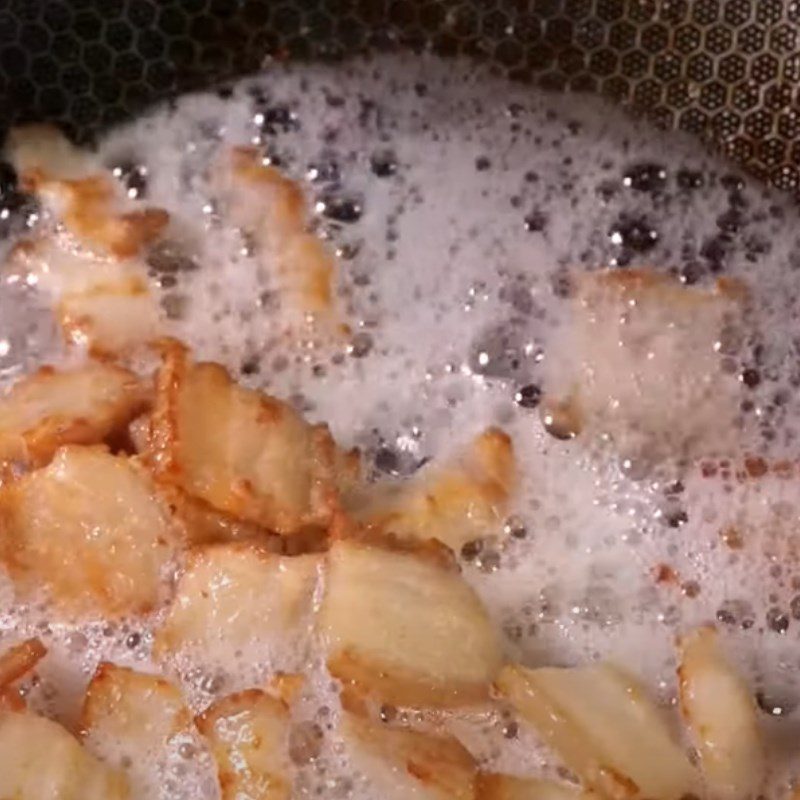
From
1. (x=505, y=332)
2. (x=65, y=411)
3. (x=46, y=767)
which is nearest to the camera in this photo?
(x=46, y=767)

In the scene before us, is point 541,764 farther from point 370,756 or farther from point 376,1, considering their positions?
point 376,1

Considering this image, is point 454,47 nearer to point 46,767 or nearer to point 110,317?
point 110,317

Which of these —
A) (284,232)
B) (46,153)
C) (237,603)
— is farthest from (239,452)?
(46,153)

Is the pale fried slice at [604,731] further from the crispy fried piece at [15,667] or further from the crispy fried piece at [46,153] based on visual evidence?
the crispy fried piece at [46,153]

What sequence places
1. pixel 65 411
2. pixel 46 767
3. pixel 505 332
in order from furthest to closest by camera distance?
pixel 505 332 → pixel 65 411 → pixel 46 767

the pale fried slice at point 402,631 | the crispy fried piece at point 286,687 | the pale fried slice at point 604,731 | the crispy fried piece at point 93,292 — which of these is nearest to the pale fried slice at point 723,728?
the pale fried slice at point 604,731

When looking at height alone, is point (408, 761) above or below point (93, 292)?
below

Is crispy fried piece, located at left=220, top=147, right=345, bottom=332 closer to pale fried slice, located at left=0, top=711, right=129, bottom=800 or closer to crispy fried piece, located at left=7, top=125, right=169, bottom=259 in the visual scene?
crispy fried piece, located at left=7, top=125, right=169, bottom=259

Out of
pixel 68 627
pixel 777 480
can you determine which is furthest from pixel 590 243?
pixel 68 627
